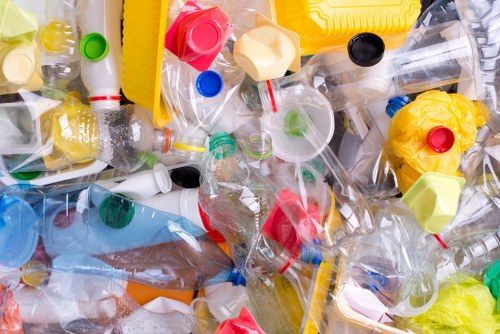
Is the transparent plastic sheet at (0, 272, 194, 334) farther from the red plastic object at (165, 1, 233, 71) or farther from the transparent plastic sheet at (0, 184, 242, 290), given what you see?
the red plastic object at (165, 1, 233, 71)

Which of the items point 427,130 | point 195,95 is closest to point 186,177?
point 195,95

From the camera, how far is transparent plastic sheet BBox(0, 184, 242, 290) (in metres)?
1.37

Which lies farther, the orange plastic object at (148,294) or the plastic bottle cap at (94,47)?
the orange plastic object at (148,294)

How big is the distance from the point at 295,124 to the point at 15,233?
728mm

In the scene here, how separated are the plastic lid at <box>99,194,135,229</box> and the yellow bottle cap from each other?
71 centimetres

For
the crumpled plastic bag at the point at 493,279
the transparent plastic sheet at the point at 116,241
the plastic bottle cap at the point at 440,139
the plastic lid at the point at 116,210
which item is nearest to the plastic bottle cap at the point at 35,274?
the transparent plastic sheet at the point at 116,241

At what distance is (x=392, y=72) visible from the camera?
1.28m

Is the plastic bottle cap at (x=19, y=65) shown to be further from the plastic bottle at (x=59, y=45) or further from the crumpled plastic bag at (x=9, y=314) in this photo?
the crumpled plastic bag at (x=9, y=314)

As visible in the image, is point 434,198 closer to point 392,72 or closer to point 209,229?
point 392,72

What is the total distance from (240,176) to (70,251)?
1.62 feet

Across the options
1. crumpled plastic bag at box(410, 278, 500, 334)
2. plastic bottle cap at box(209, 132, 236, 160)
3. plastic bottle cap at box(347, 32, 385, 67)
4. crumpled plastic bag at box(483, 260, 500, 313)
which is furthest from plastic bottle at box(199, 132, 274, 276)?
crumpled plastic bag at box(483, 260, 500, 313)

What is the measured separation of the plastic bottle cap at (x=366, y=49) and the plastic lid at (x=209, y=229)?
1.80 ft

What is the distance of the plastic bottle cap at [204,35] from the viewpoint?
3.37ft

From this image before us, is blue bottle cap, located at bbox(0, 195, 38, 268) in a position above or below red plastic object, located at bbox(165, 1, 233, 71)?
below
